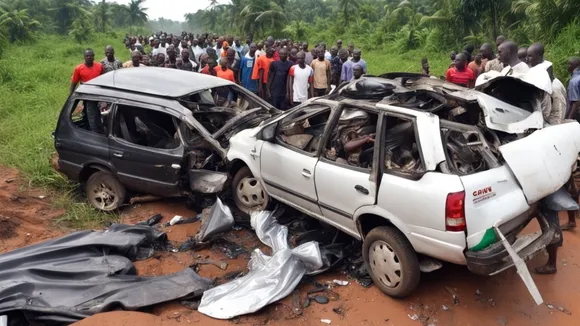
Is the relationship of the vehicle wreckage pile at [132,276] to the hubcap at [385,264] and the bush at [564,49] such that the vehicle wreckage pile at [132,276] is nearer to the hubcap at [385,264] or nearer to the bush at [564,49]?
the hubcap at [385,264]

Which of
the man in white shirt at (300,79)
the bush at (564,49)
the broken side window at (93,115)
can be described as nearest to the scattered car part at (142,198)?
the broken side window at (93,115)

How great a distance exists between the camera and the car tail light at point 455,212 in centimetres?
335

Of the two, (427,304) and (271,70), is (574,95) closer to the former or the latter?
(427,304)

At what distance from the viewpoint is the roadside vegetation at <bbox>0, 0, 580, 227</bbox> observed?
790 cm

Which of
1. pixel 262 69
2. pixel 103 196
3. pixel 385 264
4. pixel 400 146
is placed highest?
pixel 262 69

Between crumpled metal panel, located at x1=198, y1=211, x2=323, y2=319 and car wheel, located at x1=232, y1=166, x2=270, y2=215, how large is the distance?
0.87 metres

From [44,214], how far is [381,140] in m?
4.80

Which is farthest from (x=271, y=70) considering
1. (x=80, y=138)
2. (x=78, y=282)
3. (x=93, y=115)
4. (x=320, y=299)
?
(x=78, y=282)

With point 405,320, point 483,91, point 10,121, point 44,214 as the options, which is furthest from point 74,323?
point 10,121

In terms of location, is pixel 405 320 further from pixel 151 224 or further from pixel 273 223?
pixel 151 224

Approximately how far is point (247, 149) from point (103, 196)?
2.32 m

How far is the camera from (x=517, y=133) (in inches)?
153

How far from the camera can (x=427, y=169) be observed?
3561 millimetres

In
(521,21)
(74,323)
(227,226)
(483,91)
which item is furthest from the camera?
(521,21)
